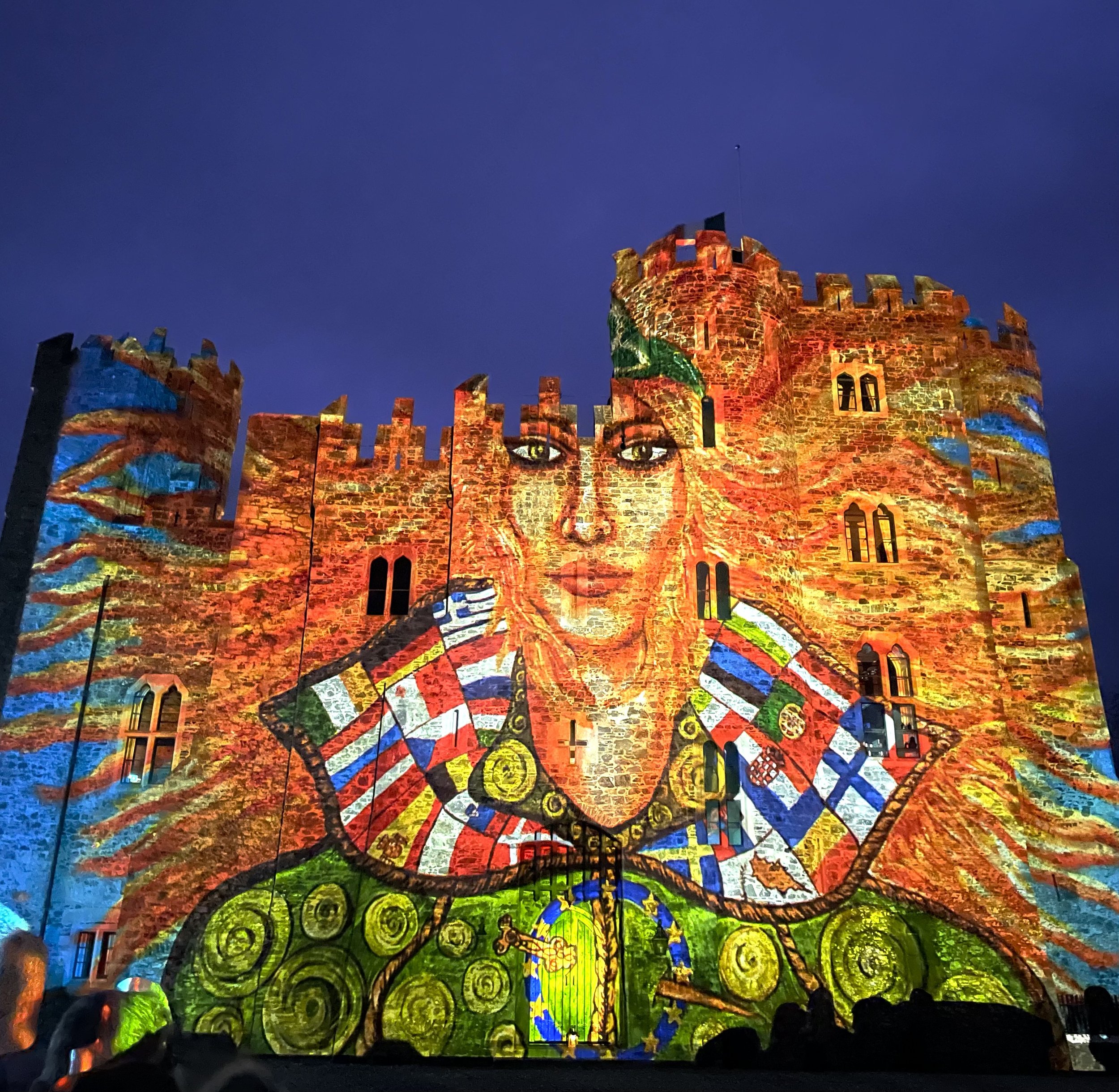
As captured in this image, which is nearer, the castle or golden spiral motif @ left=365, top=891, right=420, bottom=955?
golden spiral motif @ left=365, top=891, right=420, bottom=955

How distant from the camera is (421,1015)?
17.5 meters

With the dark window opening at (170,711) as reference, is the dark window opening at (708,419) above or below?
above

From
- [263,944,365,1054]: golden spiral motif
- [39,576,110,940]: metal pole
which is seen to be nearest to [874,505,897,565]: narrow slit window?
[263,944,365,1054]: golden spiral motif

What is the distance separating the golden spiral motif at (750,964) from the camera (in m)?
17.8

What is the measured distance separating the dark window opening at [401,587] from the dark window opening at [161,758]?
5.15m

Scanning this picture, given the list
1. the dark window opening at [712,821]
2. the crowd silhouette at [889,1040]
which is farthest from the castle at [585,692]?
the crowd silhouette at [889,1040]

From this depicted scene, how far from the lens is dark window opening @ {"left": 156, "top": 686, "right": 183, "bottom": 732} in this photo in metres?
20.2

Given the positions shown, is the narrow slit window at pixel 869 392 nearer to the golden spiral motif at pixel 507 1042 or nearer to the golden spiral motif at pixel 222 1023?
the golden spiral motif at pixel 507 1042

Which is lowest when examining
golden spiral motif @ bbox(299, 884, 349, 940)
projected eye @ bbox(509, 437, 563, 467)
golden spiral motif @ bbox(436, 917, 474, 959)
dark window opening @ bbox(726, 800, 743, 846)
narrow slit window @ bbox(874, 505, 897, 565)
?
golden spiral motif @ bbox(436, 917, 474, 959)

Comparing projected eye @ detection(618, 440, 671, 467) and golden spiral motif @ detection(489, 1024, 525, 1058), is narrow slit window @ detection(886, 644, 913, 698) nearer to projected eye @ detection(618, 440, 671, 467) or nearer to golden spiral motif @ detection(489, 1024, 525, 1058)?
projected eye @ detection(618, 440, 671, 467)

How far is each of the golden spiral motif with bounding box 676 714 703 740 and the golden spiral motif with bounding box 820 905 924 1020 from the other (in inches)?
161

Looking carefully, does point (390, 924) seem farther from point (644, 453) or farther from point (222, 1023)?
point (644, 453)

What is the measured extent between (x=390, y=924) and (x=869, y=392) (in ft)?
49.8

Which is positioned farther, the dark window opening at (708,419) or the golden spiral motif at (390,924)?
the dark window opening at (708,419)
